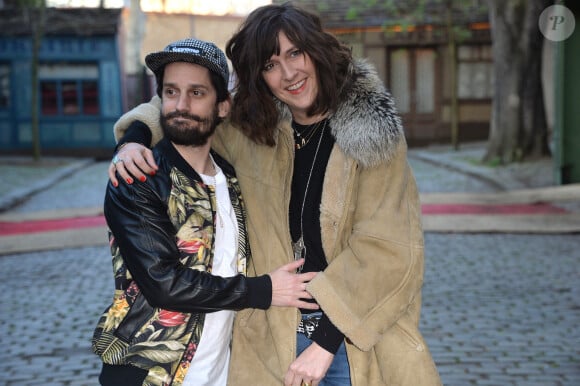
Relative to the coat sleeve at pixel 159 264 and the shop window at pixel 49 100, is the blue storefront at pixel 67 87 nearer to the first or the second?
the shop window at pixel 49 100

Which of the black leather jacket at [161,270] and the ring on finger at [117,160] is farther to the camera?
the ring on finger at [117,160]

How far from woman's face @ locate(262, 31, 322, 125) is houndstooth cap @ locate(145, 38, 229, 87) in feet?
0.59

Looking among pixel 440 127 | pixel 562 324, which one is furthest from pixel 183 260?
pixel 440 127

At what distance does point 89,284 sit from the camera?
23.8 ft

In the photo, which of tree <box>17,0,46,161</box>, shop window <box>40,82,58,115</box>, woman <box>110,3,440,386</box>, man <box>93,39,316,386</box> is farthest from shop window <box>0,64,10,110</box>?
man <box>93,39,316,386</box>

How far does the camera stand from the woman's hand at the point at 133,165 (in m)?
2.18

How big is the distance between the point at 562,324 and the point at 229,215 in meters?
4.16

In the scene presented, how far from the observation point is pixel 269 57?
2406 millimetres

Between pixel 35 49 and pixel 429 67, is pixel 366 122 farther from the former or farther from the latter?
pixel 429 67

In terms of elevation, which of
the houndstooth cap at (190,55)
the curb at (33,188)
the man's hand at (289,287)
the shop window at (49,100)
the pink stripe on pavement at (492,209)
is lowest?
the curb at (33,188)

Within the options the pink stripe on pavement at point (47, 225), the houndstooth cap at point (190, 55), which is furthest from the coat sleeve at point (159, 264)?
the pink stripe on pavement at point (47, 225)

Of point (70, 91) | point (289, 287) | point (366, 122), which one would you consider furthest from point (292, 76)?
point (70, 91)

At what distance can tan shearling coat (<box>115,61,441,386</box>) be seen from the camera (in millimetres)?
2213

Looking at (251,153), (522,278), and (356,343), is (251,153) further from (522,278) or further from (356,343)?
(522,278)
